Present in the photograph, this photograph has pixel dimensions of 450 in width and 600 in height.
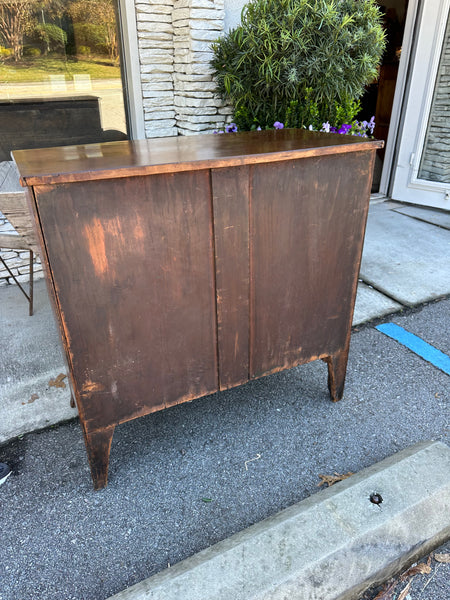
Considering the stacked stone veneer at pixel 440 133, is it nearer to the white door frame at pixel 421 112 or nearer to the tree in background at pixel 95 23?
the white door frame at pixel 421 112

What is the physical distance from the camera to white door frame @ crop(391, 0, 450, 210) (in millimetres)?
4621

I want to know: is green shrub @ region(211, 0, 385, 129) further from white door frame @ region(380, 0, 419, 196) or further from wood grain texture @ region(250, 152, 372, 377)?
white door frame @ region(380, 0, 419, 196)

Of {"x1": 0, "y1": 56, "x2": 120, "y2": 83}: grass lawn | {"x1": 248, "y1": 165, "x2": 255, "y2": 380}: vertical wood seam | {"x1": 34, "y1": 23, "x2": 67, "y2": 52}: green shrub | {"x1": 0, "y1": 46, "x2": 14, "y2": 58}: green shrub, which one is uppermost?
{"x1": 34, "y1": 23, "x2": 67, "y2": 52}: green shrub

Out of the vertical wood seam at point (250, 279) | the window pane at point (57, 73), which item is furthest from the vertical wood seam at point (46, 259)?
the window pane at point (57, 73)

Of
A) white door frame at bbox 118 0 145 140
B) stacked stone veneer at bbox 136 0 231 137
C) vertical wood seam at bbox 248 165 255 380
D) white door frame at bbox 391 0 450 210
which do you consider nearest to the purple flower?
stacked stone veneer at bbox 136 0 231 137

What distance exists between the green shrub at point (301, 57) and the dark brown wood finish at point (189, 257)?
1388 millimetres

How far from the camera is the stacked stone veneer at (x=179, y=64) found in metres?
3.48

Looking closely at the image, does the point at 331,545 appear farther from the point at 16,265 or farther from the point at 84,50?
the point at 84,50

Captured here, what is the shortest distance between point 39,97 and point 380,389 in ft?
11.2

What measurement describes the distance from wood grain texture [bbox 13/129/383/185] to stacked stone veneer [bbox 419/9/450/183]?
12.2ft

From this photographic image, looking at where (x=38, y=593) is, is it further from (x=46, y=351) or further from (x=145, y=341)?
(x=46, y=351)

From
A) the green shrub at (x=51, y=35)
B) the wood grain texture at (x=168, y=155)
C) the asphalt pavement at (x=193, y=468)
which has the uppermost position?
the green shrub at (x=51, y=35)

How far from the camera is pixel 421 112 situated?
4945 mm

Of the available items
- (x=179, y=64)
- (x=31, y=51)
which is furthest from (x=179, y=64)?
(x=31, y=51)
